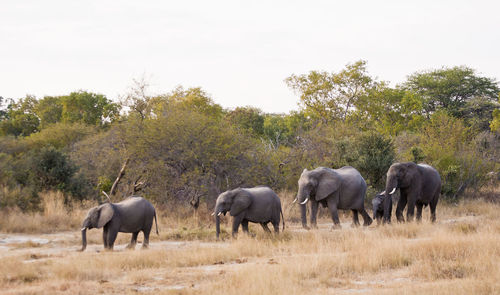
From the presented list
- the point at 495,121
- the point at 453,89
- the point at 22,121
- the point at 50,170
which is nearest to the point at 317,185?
the point at 50,170

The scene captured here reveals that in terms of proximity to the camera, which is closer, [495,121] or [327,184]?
[327,184]

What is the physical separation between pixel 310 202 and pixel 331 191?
848 millimetres

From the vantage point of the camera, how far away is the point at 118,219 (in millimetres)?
12445

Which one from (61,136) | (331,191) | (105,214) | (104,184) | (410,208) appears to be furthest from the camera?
(61,136)

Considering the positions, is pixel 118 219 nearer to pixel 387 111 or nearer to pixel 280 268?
pixel 280 268

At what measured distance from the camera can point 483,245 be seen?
34.9ft

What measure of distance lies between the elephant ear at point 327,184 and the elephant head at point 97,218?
5.94m

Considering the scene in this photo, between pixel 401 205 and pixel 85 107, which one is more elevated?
pixel 85 107

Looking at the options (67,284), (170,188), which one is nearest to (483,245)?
(67,284)

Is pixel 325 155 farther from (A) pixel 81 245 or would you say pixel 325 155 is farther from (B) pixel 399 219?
(A) pixel 81 245

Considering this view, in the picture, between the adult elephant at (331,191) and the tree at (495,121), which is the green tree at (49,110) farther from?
the tree at (495,121)

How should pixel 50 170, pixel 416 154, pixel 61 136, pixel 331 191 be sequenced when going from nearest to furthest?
pixel 331 191 → pixel 50 170 → pixel 416 154 → pixel 61 136

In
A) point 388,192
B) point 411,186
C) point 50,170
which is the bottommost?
point 388,192

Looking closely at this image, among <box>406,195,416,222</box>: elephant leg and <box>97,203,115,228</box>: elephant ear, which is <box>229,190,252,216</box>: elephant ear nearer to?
<box>97,203,115,228</box>: elephant ear
